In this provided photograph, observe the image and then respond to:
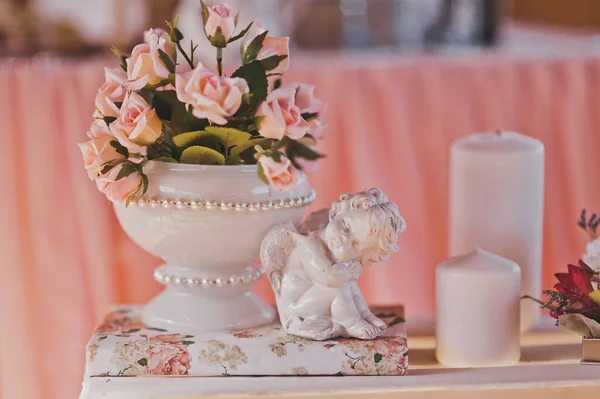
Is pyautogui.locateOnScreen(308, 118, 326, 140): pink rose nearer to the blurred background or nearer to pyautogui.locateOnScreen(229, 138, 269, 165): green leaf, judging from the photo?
pyautogui.locateOnScreen(229, 138, 269, 165): green leaf

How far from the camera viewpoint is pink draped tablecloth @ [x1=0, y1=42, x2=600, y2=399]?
5.39 feet

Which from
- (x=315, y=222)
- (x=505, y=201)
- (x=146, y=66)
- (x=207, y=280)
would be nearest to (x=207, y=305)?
(x=207, y=280)

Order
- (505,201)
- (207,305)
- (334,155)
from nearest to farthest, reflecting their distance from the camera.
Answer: (207,305), (505,201), (334,155)

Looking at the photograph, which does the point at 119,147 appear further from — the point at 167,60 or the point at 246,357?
the point at 246,357

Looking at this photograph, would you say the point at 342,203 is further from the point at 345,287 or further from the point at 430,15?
the point at 430,15

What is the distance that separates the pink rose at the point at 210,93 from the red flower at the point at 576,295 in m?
0.34

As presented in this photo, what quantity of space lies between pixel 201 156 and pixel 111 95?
0.10m

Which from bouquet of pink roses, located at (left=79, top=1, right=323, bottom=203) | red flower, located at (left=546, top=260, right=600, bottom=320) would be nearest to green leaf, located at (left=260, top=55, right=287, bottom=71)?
bouquet of pink roses, located at (left=79, top=1, right=323, bottom=203)

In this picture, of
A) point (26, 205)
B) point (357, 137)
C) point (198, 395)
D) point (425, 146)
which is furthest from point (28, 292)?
point (198, 395)

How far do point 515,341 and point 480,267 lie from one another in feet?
0.26

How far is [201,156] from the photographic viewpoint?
0.85 m

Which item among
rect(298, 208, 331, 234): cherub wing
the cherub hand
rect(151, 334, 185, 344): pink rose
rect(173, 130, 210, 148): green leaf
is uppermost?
rect(173, 130, 210, 148): green leaf

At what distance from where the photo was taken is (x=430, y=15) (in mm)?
2064

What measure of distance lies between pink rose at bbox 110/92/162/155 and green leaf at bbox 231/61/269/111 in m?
0.08
